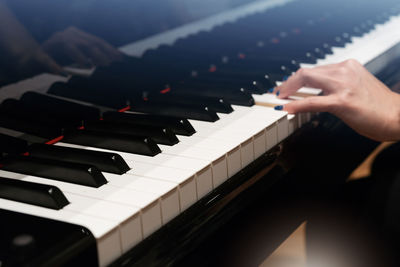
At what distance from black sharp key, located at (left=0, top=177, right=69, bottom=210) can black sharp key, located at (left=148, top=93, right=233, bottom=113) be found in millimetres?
492

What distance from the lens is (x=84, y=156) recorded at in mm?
928

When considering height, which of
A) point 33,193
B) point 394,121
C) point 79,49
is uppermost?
point 79,49

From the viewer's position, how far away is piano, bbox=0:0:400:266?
74cm

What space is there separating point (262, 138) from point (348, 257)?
0.61 meters

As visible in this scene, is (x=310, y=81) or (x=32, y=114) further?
(x=310, y=81)

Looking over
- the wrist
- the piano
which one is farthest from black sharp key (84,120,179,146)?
the wrist

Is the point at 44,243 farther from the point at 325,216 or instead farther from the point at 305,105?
the point at 325,216

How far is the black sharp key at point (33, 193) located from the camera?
78cm

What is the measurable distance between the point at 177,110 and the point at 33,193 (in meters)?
0.48

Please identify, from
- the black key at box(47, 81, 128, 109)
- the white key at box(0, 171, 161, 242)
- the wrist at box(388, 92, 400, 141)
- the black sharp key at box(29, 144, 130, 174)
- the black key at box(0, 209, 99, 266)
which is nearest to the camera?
the black key at box(0, 209, 99, 266)

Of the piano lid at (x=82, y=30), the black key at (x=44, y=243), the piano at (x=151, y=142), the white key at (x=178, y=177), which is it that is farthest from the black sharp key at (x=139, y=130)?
the black key at (x=44, y=243)

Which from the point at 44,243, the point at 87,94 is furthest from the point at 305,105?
the point at 44,243

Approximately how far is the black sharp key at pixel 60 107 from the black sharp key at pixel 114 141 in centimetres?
10

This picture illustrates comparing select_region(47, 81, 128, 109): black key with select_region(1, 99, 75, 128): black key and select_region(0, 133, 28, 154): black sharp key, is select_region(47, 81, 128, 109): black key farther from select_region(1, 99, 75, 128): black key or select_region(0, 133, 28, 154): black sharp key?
select_region(0, 133, 28, 154): black sharp key
